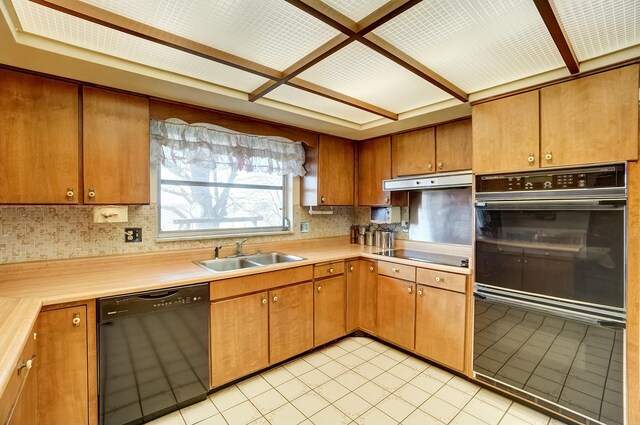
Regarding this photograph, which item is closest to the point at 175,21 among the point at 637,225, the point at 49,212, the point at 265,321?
the point at 49,212

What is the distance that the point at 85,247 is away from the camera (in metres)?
2.18

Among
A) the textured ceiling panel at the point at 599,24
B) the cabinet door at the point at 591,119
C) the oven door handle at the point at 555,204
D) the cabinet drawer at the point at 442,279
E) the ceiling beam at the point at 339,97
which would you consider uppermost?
the textured ceiling panel at the point at 599,24

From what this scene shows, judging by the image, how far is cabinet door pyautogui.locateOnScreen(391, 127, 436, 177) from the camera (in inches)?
115

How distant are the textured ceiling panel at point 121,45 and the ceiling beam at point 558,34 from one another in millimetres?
1534

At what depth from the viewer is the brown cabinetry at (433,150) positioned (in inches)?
106

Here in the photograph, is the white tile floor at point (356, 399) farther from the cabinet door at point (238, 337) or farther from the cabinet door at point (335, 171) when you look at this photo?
the cabinet door at point (335, 171)

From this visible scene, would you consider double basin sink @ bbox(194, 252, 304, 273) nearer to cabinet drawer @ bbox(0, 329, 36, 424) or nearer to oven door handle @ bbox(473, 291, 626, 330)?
cabinet drawer @ bbox(0, 329, 36, 424)

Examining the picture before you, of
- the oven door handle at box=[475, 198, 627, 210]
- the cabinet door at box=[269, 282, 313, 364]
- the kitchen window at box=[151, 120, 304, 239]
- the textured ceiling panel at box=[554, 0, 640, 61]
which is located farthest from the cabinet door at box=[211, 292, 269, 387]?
the textured ceiling panel at box=[554, 0, 640, 61]

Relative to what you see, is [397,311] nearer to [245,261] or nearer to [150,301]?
[245,261]

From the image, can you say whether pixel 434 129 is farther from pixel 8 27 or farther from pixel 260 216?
pixel 8 27

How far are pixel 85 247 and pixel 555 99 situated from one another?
11.0 feet

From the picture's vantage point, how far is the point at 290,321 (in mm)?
2590

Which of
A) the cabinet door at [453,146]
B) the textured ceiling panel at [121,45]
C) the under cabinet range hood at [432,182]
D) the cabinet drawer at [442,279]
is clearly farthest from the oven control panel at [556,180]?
the textured ceiling panel at [121,45]

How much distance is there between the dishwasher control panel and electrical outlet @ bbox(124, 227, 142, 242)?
2.27 ft
